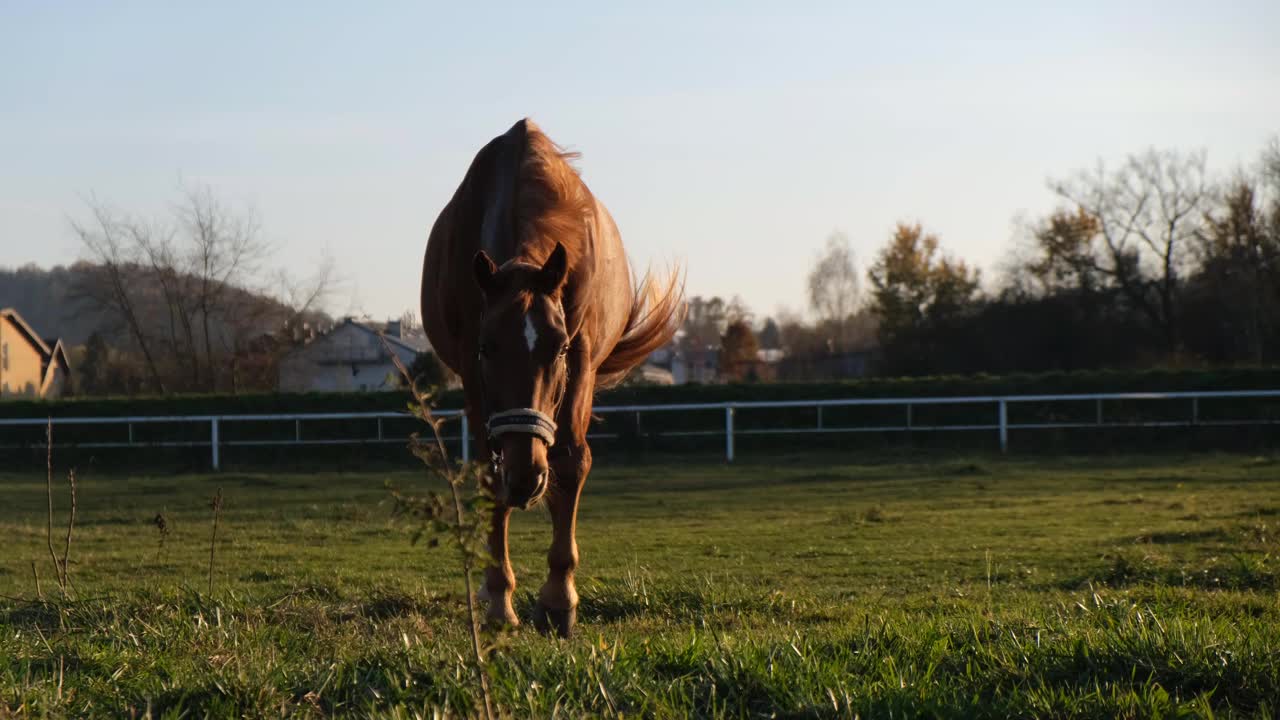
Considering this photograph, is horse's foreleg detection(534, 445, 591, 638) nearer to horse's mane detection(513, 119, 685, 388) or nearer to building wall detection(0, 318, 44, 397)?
horse's mane detection(513, 119, 685, 388)

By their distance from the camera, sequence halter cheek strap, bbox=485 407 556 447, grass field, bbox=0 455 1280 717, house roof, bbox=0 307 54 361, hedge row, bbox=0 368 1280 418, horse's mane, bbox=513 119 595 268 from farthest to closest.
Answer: house roof, bbox=0 307 54 361 < hedge row, bbox=0 368 1280 418 < horse's mane, bbox=513 119 595 268 < halter cheek strap, bbox=485 407 556 447 < grass field, bbox=0 455 1280 717

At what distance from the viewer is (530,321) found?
443cm

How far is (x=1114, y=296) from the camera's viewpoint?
44938mm

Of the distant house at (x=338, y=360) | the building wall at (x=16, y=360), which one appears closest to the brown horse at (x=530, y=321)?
the distant house at (x=338, y=360)

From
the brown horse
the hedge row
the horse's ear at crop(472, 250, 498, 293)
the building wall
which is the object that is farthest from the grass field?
the building wall

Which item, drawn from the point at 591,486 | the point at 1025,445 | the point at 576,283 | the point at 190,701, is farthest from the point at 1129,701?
the point at 1025,445

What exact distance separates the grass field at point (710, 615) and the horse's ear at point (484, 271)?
47.5 inches

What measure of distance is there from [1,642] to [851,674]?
2.96 m

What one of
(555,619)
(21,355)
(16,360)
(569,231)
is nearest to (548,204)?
(569,231)

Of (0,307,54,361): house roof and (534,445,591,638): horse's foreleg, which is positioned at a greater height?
(0,307,54,361): house roof

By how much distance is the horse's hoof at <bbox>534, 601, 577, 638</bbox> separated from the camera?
493cm

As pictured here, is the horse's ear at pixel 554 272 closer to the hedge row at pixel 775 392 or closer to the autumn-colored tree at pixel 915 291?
the hedge row at pixel 775 392

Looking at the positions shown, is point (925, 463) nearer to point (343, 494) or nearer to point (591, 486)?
point (591, 486)

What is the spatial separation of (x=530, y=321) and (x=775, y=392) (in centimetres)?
1769
